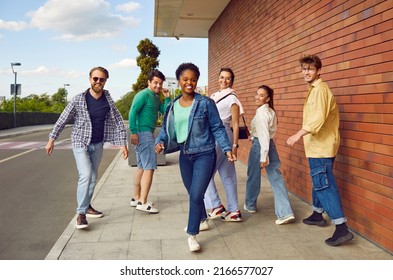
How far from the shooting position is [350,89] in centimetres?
424

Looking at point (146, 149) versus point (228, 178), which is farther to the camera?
point (146, 149)

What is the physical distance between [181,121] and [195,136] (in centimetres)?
21

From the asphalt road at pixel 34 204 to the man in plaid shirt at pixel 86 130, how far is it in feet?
1.86

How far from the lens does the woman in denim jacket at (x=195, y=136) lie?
3.63 m

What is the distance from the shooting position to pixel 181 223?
4625 millimetres

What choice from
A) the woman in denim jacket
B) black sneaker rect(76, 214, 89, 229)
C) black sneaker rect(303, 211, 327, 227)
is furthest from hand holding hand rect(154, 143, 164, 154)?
black sneaker rect(303, 211, 327, 227)

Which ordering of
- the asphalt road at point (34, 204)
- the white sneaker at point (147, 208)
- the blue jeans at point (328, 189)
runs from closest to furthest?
the blue jeans at point (328, 189)
the asphalt road at point (34, 204)
the white sneaker at point (147, 208)

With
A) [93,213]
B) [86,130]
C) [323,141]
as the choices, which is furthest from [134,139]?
[323,141]

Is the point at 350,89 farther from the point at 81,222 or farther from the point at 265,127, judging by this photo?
the point at 81,222

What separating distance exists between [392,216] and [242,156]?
6582mm

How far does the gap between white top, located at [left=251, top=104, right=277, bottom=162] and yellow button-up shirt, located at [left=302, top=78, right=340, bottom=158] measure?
0.49 metres

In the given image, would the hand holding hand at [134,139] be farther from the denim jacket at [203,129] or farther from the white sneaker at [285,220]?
the white sneaker at [285,220]

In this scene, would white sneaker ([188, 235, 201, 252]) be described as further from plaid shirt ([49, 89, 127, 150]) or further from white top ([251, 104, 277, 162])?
plaid shirt ([49, 89, 127, 150])

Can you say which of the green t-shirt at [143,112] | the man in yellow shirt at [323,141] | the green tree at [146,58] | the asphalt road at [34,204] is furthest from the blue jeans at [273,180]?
the green tree at [146,58]
